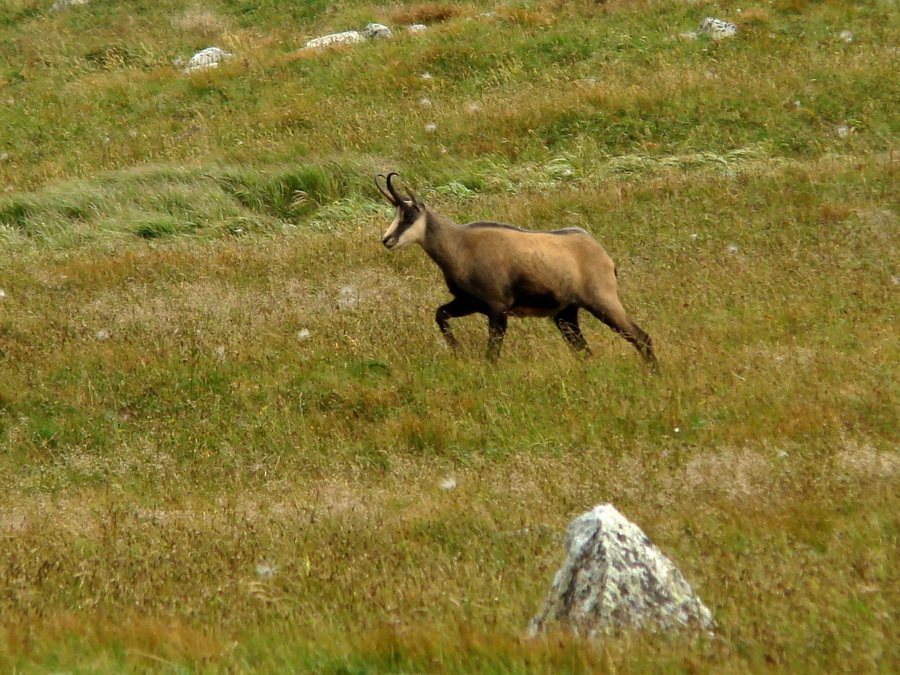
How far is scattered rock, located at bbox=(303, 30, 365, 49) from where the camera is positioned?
26688 millimetres

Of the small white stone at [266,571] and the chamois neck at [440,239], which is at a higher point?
the small white stone at [266,571]

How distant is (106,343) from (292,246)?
164 inches

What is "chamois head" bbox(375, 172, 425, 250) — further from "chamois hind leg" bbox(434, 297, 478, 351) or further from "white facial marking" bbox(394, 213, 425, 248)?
"chamois hind leg" bbox(434, 297, 478, 351)

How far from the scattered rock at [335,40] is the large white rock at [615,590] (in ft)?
73.6

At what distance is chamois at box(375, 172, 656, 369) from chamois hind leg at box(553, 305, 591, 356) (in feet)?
0.03

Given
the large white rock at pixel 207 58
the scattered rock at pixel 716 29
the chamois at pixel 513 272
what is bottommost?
the large white rock at pixel 207 58

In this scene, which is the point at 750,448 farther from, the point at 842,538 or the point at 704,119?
the point at 704,119

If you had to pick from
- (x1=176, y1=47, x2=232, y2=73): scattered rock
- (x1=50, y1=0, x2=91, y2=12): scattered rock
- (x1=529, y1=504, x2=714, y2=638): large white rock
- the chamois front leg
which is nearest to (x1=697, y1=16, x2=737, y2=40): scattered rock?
(x1=176, y1=47, x2=232, y2=73): scattered rock

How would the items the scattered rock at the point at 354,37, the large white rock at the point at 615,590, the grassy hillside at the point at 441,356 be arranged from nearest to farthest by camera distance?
the large white rock at the point at 615,590
the grassy hillside at the point at 441,356
the scattered rock at the point at 354,37

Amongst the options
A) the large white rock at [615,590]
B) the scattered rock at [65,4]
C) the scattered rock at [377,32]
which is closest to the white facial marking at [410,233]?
the large white rock at [615,590]

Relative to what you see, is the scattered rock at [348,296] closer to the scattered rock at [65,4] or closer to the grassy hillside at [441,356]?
the grassy hillside at [441,356]

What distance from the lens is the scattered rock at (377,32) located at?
88.9 ft

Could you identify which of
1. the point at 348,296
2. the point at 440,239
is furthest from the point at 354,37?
the point at 440,239

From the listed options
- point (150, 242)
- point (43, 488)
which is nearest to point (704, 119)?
point (150, 242)
